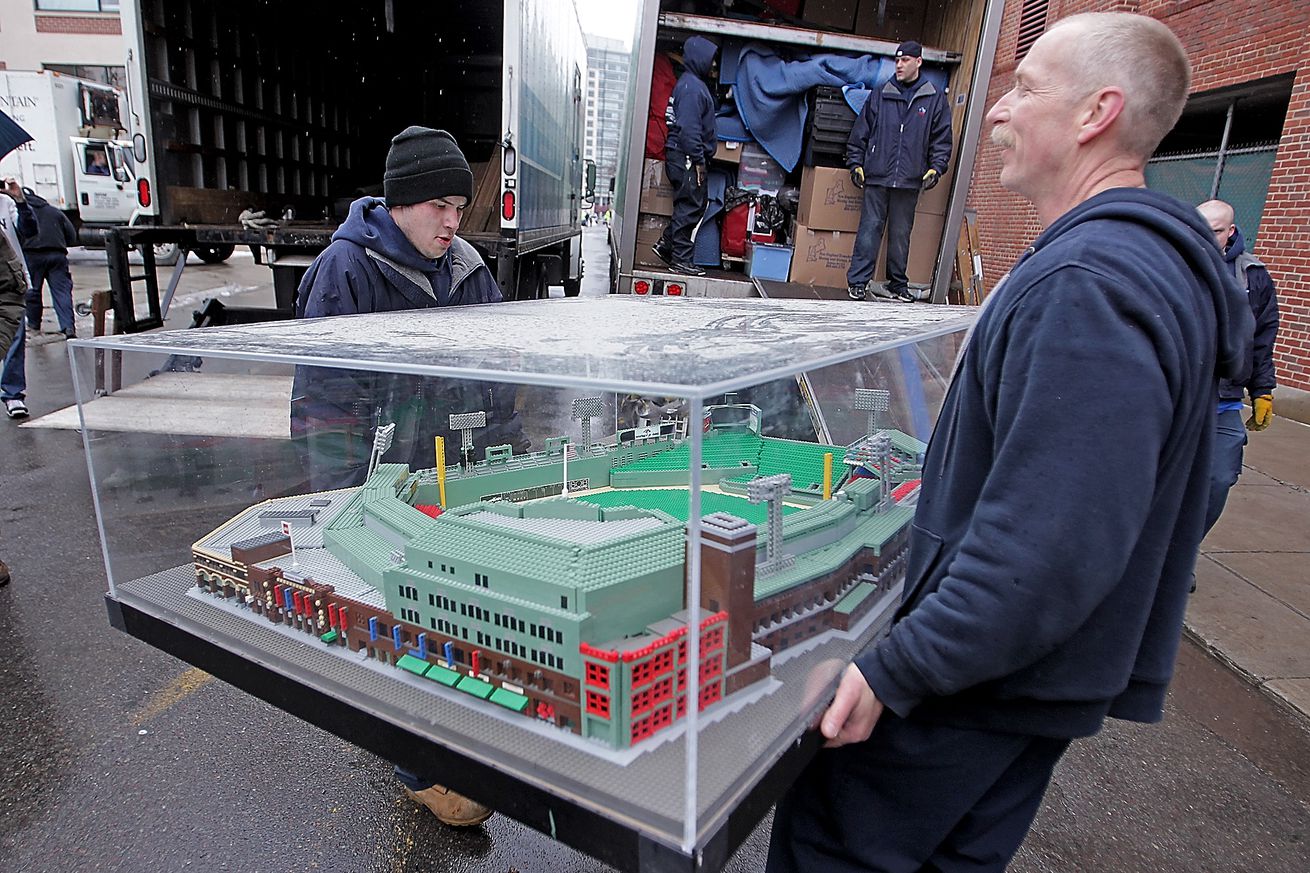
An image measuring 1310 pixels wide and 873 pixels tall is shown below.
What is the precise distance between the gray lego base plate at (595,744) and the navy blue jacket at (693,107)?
519 cm

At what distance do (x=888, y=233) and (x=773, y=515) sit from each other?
5.63 m

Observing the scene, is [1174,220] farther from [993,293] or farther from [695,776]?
[695,776]

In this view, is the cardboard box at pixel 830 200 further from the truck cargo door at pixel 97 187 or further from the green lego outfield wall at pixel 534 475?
the truck cargo door at pixel 97 187

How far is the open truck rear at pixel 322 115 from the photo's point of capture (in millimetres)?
6734

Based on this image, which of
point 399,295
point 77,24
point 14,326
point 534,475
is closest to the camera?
point 534,475

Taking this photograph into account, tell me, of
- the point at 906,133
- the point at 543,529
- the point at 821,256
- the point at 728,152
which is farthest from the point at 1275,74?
the point at 543,529

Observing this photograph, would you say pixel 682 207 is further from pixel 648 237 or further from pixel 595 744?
pixel 595 744

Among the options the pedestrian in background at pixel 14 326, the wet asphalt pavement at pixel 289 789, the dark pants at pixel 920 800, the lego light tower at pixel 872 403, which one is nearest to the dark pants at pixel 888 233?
the wet asphalt pavement at pixel 289 789

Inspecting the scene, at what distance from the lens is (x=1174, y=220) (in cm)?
118

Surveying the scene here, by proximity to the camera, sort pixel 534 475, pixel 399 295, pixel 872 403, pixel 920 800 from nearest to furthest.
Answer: pixel 920 800, pixel 534 475, pixel 872 403, pixel 399 295

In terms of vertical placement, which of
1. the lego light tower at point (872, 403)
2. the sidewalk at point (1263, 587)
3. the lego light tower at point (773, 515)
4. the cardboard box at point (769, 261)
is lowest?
the sidewalk at point (1263, 587)

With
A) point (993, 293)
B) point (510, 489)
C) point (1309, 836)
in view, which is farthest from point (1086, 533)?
point (1309, 836)

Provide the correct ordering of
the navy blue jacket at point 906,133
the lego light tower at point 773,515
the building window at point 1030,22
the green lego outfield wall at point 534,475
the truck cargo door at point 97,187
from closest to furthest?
the lego light tower at point 773,515, the green lego outfield wall at point 534,475, the navy blue jacket at point 906,133, the building window at point 1030,22, the truck cargo door at point 97,187

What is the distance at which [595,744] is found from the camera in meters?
1.32
